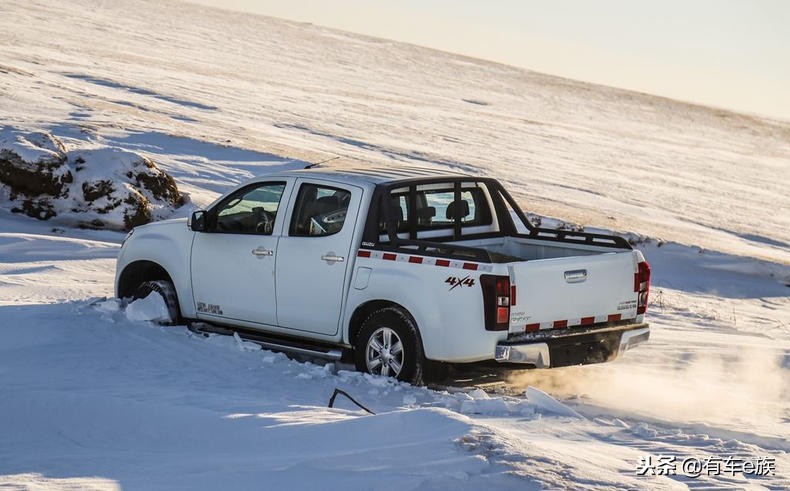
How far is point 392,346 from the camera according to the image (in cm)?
931

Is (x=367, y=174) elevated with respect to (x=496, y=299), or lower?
elevated

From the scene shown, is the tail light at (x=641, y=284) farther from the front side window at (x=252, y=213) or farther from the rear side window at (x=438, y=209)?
the front side window at (x=252, y=213)

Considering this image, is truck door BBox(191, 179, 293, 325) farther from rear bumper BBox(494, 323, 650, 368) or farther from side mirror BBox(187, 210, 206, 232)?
rear bumper BBox(494, 323, 650, 368)

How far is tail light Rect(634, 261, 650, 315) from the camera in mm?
9625

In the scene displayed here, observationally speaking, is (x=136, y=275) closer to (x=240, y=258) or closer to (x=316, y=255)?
(x=240, y=258)

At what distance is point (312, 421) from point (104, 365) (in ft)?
7.78

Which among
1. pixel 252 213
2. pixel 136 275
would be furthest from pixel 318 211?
pixel 136 275

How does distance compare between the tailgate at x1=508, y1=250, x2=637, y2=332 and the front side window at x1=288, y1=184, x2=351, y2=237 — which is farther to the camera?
the front side window at x1=288, y1=184, x2=351, y2=237

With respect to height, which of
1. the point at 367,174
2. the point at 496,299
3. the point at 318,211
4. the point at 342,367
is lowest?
the point at 342,367

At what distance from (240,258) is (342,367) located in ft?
4.12

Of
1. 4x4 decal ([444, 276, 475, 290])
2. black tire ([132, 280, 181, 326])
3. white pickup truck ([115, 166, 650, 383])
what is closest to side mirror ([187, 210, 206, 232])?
white pickup truck ([115, 166, 650, 383])

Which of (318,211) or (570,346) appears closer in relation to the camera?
(570,346)

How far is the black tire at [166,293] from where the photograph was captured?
1088cm

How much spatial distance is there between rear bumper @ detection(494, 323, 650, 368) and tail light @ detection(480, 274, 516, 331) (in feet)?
0.55
